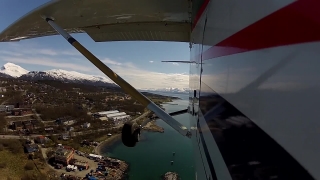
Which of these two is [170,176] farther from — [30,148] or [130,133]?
[30,148]

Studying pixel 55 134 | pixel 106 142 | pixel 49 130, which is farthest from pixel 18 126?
pixel 106 142

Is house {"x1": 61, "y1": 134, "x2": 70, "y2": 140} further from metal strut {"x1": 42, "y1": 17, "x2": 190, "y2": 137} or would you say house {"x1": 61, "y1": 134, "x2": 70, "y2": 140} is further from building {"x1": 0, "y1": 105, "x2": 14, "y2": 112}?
metal strut {"x1": 42, "y1": 17, "x2": 190, "y2": 137}

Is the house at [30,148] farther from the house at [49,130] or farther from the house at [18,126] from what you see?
the house at [18,126]

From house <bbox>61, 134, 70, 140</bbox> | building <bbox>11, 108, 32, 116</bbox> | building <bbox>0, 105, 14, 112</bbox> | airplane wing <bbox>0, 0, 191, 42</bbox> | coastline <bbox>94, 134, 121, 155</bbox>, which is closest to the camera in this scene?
airplane wing <bbox>0, 0, 191, 42</bbox>

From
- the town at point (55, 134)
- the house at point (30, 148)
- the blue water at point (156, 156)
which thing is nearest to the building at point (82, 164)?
the town at point (55, 134)

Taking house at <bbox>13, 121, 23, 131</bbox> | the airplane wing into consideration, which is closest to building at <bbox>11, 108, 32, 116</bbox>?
house at <bbox>13, 121, 23, 131</bbox>

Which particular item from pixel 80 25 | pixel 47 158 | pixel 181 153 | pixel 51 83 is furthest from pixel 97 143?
pixel 51 83
